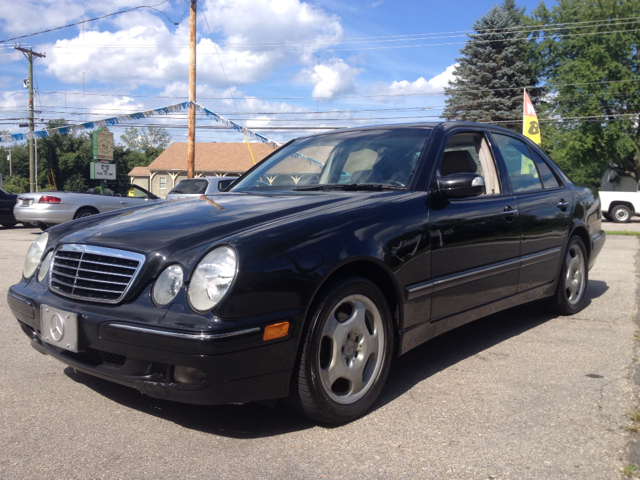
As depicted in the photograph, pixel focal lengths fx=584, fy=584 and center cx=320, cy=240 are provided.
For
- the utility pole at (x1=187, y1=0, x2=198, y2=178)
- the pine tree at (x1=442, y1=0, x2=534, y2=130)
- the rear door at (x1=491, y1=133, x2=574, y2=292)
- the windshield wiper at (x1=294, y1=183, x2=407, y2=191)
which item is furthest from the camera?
the pine tree at (x1=442, y1=0, x2=534, y2=130)

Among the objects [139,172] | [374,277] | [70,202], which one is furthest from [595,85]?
[139,172]

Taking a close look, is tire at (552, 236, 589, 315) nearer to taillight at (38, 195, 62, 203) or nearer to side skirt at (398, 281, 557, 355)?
side skirt at (398, 281, 557, 355)

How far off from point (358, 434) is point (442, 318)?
1.04m

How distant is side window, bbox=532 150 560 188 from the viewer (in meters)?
4.96

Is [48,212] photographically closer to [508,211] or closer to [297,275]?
[508,211]

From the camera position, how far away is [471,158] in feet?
13.9

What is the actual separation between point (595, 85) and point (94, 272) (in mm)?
41129

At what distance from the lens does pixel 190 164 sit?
2209 cm

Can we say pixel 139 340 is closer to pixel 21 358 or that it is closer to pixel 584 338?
pixel 21 358

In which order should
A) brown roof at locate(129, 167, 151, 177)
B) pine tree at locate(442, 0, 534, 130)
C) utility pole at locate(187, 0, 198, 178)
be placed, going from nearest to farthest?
utility pole at locate(187, 0, 198, 178) → pine tree at locate(442, 0, 534, 130) → brown roof at locate(129, 167, 151, 177)

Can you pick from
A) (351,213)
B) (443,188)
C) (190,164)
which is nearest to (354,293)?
(351,213)

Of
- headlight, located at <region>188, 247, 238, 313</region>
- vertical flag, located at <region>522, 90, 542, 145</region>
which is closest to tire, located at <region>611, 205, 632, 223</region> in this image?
vertical flag, located at <region>522, 90, 542, 145</region>

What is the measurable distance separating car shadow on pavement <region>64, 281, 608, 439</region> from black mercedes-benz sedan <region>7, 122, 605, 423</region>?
0.25 m

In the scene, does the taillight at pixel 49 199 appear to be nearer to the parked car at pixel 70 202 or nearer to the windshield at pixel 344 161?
the parked car at pixel 70 202
